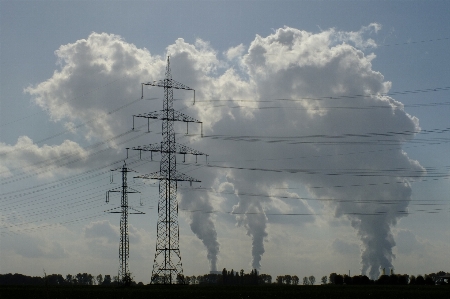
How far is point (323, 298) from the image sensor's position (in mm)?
50000

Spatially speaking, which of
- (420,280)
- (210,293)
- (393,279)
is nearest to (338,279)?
(393,279)

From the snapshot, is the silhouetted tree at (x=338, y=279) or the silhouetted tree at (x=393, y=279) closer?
the silhouetted tree at (x=338, y=279)

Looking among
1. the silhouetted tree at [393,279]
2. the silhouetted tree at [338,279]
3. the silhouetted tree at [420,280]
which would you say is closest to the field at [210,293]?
the silhouetted tree at [338,279]

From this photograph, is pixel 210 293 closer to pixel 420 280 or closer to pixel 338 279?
pixel 338 279

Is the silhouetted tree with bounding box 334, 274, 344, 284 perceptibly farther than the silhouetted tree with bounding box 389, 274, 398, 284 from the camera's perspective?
No

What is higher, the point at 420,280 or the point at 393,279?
the point at 393,279

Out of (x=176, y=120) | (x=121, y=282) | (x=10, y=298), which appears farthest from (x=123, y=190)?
(x=10, y=298)

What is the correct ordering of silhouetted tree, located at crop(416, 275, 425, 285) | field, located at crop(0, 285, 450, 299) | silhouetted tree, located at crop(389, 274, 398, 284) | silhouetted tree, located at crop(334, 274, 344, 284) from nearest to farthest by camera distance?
1. field, located at crop(0, 285, 450, 299)
2. silhouetted tree, located at crop(416, 275, 425, 285)
3. silhouetted tree, located at crop(334, 274, 344, 284)
4. silhouetted tree, located at crop(389, 274, 398, 284)

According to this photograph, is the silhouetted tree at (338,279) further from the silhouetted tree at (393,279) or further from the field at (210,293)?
the field at (210,293)

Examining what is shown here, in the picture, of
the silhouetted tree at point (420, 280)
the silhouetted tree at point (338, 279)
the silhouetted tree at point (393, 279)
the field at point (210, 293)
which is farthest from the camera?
the silhouetted tree at point (393, 279)

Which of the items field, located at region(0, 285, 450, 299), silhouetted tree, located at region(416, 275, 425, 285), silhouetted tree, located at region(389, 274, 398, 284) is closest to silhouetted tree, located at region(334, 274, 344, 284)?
silhouetted tree, located at region(389, 274, 398, 284)

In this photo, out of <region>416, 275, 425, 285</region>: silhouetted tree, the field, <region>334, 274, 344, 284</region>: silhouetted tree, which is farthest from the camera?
<region>334, 274, 344, 284</region>: silhouetted tree

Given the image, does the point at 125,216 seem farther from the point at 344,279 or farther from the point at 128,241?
the point at 344,279

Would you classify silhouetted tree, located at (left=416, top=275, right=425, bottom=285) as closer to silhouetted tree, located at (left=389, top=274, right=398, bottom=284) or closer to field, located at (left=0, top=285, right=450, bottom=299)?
silhouetted tree, located at (left=389, top=274, right=398, bottom=284)
